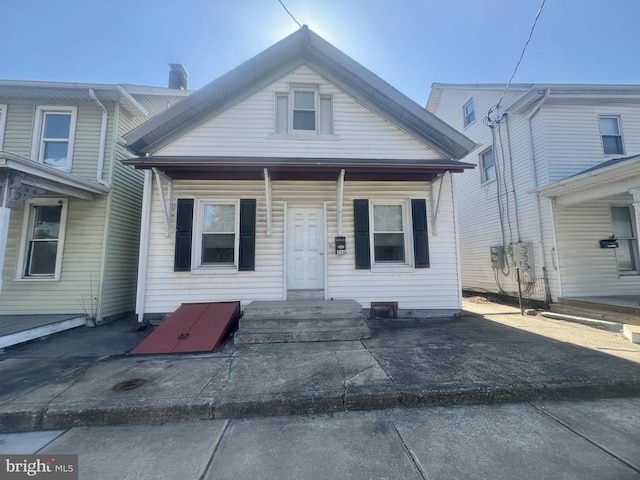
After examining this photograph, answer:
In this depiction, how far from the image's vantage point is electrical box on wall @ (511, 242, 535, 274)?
7.78 m

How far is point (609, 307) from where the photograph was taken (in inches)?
236

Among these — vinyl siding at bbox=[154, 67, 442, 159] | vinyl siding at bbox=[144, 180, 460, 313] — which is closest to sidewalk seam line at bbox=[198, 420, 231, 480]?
vinyl siding at bbox=[144, 180, 460, 313]

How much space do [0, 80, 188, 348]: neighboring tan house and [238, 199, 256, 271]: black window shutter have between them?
3300 millimetres

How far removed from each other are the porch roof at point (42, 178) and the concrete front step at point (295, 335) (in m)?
4.60

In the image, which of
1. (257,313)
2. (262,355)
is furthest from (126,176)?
(262,355)

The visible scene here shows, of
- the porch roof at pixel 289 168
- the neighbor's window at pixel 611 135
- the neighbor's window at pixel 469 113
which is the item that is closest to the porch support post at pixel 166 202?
the porch roof at pixel 289 168

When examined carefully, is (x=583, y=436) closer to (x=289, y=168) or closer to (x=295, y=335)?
(x=295, y=335)

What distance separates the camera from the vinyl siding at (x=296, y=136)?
20.4 ft

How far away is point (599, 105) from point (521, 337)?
26.6 feet

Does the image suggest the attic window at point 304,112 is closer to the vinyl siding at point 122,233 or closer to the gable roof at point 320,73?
the gable roof at point 320,73

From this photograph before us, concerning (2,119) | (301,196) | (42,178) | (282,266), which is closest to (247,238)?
(282,266)

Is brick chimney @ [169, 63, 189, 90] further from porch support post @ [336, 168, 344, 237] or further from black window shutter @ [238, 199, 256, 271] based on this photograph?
porch support post @ [336, 168, 344, 237]

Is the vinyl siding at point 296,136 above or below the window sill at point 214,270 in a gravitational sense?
above

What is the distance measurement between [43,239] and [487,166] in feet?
44.2
